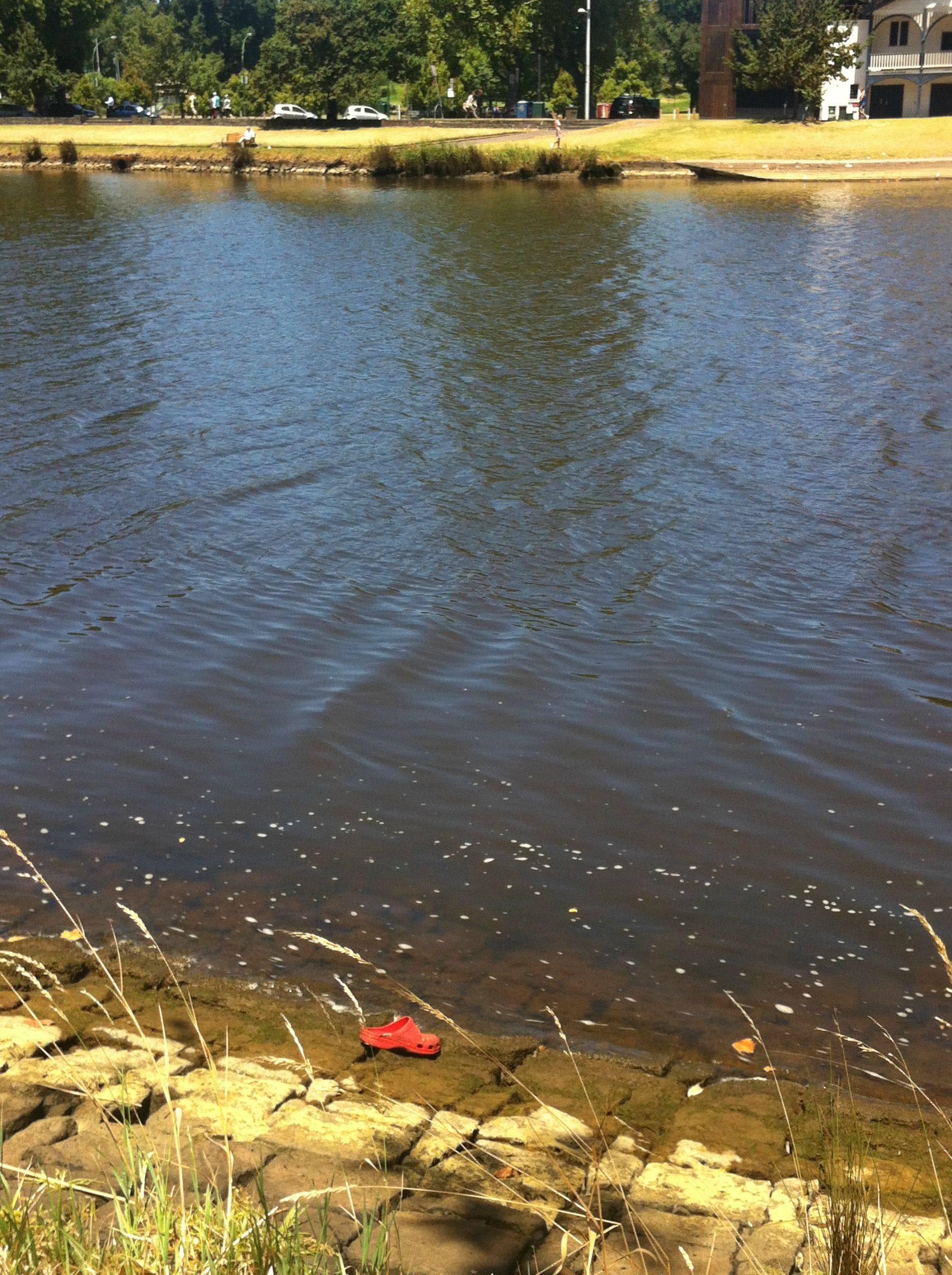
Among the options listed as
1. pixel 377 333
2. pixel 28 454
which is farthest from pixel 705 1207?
pixel 377 333

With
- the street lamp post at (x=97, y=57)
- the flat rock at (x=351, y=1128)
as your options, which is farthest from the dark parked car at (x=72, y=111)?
the flat rock at (x=351, y=1128)

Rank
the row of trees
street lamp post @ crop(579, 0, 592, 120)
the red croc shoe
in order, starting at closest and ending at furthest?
the red croc shoe
street lamp post @ crop(579, 0, 592, 120)
the row of trees

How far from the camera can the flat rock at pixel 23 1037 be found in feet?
17.0

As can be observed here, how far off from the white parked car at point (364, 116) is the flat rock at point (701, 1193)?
281 feet

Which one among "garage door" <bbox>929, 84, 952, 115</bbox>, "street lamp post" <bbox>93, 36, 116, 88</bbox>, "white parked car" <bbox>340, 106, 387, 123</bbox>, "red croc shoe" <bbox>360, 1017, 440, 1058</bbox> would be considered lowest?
"red croc shoe" <bbox>360, 1017, 440, 1058</bbox>

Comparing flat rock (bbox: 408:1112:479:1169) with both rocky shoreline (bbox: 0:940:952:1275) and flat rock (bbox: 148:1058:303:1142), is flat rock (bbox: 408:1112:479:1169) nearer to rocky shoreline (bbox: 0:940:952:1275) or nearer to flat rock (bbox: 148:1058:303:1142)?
rocky shoreline (bbox: 0:940:952:1275)

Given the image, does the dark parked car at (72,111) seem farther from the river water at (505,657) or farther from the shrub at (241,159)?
the river water at (505,657)

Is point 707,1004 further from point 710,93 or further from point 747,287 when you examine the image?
point 710,93

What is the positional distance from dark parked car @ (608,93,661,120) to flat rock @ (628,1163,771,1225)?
82.0 m

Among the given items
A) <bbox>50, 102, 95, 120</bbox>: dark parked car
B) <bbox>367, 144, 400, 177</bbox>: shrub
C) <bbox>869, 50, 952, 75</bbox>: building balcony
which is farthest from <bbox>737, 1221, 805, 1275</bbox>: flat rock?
<bbox>50, 102, 95, 120</bbox>: dark parked car

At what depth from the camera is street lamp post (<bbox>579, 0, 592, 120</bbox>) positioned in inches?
2982

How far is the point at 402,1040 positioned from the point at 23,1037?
1.55m

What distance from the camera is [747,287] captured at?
28.7 m

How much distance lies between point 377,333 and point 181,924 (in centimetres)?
1881
